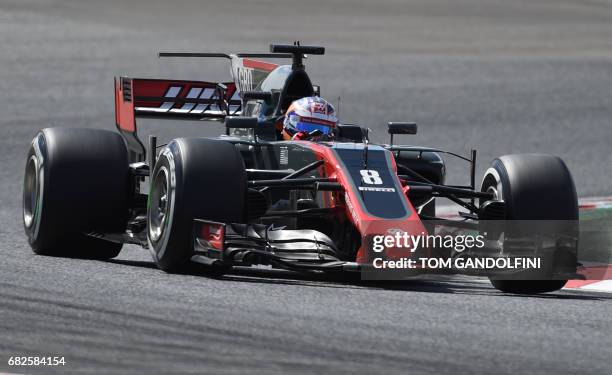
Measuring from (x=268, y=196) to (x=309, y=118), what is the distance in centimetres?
77

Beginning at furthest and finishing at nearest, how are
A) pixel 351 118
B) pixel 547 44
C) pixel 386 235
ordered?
pixel 547 44 < pixel 351 118 < pixel 386 235

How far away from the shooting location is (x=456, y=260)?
9.69m

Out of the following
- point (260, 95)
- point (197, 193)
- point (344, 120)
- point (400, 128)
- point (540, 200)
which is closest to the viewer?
point (197, 193)

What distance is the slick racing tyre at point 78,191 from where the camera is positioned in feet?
36.3

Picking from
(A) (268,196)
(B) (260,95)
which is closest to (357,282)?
(A) (268,196)

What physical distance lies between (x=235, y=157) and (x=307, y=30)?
20240 mm

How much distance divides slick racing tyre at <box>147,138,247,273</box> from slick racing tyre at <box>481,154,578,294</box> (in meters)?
1.82

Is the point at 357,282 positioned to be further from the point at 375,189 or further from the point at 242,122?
the point at 242,122

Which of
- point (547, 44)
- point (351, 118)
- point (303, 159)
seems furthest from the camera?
point (547, 44)

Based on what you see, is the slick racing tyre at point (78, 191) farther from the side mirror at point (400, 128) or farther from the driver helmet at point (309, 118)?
the side mirror at point (400, 128)

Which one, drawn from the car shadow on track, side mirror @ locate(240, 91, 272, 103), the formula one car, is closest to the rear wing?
side mirror @ locate(240, 91, 272, 103)

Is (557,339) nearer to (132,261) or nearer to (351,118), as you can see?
(132,261)

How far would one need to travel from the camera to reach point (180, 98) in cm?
1359

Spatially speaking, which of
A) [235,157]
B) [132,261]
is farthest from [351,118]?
[235,157]
